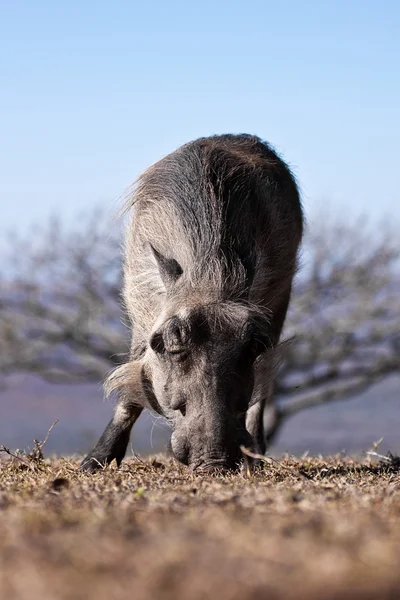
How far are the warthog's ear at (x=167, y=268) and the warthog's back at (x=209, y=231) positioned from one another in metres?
0.03

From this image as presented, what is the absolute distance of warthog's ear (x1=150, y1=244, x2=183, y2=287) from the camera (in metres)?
4.91

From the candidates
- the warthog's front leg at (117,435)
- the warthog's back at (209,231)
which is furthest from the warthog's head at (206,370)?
Answer: the warthog's front leg at (117,435)

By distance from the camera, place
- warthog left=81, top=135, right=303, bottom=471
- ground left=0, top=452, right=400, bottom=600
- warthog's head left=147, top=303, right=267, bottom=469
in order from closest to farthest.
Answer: ground left=0, top=452, right=400, bottom=600 < warthog's head left=147, top=303, right=267, bottom=469 < warthog left=81, top=135, right=303, bottom=471

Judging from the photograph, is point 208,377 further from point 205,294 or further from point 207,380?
point 205,294

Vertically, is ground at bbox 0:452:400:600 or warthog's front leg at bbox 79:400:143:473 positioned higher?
ground at bbox 0:452:400:600

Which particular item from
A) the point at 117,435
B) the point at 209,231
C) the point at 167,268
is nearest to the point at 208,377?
the point at 167,268

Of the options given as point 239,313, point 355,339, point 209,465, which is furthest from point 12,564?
point 355,339

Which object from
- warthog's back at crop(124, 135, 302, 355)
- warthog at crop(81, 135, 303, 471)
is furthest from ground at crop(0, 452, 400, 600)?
warthog's back at crop(124, 135, 302, 355)

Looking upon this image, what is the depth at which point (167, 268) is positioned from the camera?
16.2 ft

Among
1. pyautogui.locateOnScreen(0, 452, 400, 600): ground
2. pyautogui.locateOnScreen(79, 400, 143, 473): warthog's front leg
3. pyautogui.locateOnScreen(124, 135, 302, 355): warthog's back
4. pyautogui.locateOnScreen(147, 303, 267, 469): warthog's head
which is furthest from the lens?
pyautogui.locateOnScreen(79, 400, 143, 473): warthog's front leg

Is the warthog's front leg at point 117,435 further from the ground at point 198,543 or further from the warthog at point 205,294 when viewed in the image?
the ground at point 198,543

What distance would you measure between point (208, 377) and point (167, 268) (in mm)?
801

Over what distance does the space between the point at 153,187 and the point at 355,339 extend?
486 inches

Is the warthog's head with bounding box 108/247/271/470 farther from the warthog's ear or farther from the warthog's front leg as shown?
the warthog's front leg
